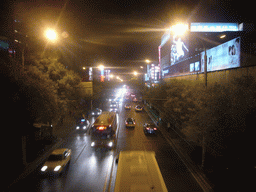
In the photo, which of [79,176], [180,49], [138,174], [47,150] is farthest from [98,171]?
[180,49]

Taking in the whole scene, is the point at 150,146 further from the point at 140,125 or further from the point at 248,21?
the point at 248,21

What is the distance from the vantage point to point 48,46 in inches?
787

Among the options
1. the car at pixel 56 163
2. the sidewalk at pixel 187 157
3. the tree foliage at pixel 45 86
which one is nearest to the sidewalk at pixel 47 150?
the car at pixel 56 163

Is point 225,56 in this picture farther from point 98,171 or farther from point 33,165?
point 33,165

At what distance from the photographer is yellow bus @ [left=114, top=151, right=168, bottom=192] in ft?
23.1

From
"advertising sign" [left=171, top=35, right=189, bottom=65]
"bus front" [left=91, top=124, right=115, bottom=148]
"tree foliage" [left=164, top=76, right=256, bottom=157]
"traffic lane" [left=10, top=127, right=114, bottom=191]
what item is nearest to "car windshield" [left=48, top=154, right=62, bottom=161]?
"traffic lane" [left=10, top=127, right=114, bottom=191]

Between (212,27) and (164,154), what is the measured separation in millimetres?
44040

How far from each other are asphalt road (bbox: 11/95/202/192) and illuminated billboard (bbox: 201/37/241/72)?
973 cm

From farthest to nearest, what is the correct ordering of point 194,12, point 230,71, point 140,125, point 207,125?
point 194,12, point 140,125, point 230,71, point 207,125

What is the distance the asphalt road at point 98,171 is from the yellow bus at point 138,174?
9.05 feet

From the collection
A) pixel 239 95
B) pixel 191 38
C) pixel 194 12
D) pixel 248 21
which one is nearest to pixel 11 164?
pixel 239 95

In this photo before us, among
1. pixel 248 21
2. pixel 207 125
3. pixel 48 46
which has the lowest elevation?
pixel 207 125

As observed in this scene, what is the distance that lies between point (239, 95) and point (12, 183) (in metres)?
13.2

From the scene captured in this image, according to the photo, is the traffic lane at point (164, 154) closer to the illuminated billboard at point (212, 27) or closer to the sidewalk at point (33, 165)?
the sidewalk at point (33, 165)
